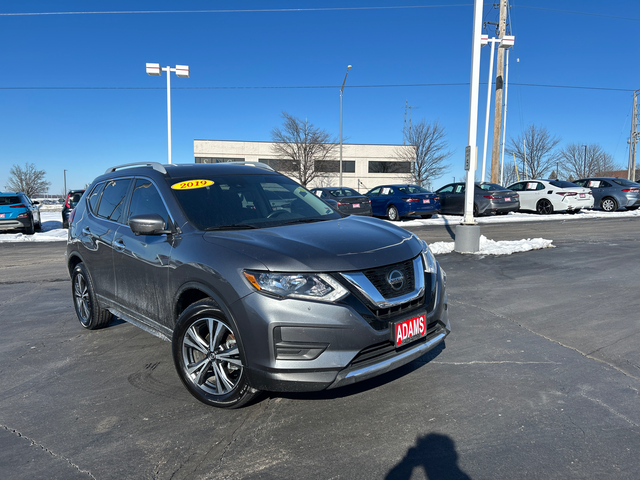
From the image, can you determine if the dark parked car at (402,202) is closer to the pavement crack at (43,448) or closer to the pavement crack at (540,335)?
the pavement crack at (540,335)

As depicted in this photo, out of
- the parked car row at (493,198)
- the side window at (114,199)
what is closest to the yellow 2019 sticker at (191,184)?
the side window at (114,199)

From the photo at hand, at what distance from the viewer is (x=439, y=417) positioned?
3053 millimetres

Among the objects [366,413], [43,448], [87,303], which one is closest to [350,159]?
[87,303]

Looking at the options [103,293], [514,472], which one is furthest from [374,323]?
[103,293]

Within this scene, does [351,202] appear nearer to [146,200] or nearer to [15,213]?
[15,213]

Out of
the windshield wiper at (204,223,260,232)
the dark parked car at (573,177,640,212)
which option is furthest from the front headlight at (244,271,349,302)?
the dark parked car at (573,177,640,212)

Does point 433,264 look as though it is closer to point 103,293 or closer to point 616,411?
point 616,411

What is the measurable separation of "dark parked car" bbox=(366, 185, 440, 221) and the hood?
15.6 m

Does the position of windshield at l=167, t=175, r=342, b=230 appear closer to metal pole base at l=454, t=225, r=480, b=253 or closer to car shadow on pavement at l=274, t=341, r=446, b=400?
car shadow on pavement at l=274, t=341, r=446, b=400

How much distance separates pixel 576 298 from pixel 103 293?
5677 mm

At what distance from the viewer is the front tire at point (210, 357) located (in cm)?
306

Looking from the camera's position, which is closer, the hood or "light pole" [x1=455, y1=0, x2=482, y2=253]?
the hood

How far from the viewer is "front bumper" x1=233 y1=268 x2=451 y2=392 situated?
109 inches

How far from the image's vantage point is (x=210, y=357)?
320 centimetres
